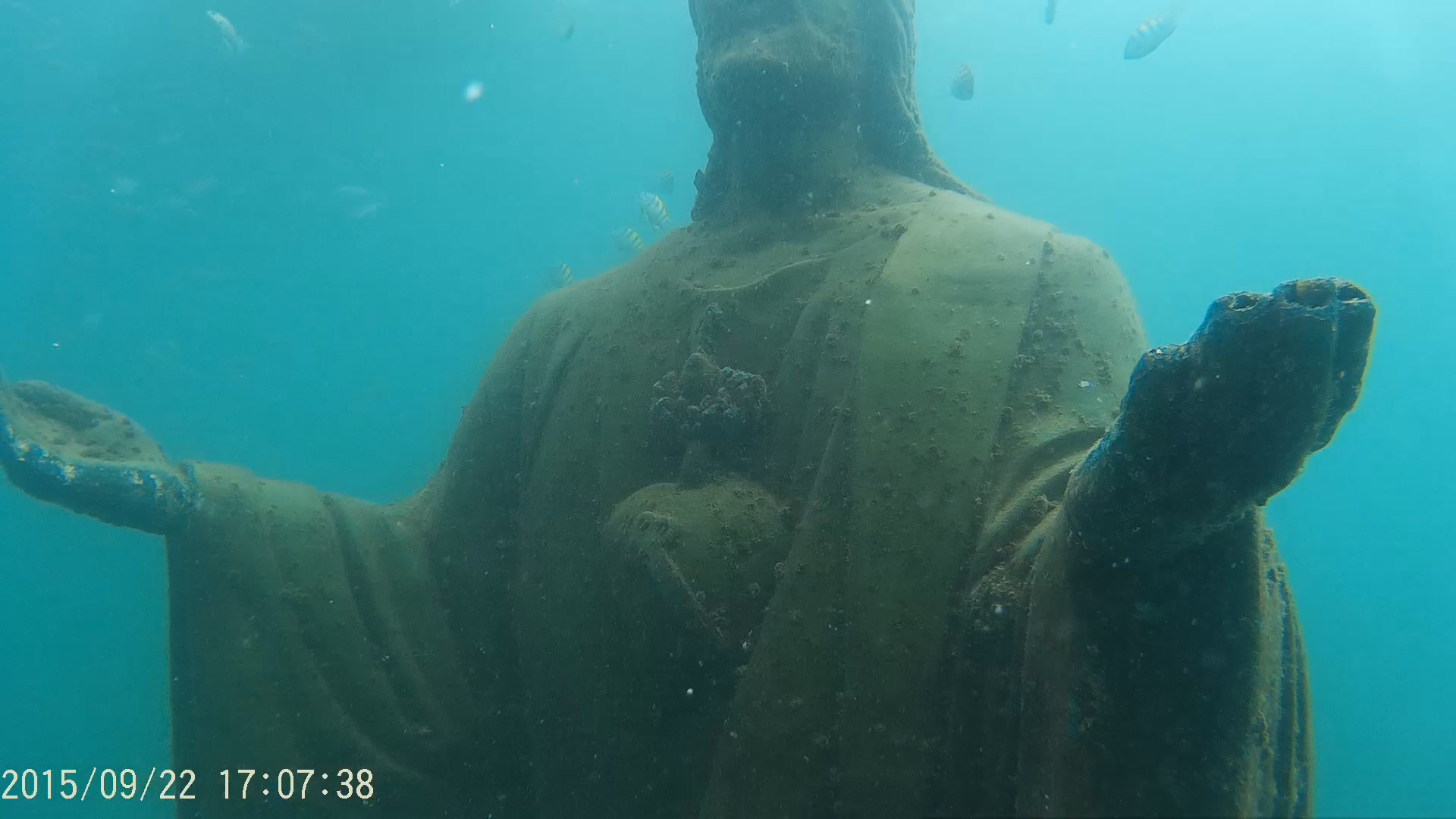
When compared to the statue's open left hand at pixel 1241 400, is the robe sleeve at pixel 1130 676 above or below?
below

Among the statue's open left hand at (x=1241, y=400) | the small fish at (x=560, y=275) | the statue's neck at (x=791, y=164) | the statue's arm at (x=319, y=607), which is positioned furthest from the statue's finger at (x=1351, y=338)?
the small fish at (x=560, y=275)

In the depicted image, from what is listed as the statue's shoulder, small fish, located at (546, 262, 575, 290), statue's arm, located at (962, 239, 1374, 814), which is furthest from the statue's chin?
small fish, located at (546, 262, 575, 290)

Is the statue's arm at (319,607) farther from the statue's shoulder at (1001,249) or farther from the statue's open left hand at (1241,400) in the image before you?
the statue's open left hand at (1241,400)

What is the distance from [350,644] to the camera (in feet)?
14.1

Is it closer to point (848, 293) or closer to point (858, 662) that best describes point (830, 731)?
point (858, 662)

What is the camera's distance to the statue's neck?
4746 mm

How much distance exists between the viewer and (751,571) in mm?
3309

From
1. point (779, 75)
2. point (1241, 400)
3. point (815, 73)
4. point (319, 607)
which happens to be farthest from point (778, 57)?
point (319, 607)

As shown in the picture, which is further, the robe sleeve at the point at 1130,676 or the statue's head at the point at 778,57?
the statue's head at the point at 778,57

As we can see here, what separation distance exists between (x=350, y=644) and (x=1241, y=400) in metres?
4.39

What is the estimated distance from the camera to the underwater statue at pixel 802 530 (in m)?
2.07

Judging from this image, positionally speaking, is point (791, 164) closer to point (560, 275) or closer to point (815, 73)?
point (815, 73)

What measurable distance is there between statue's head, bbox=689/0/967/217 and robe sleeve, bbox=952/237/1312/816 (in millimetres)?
2925

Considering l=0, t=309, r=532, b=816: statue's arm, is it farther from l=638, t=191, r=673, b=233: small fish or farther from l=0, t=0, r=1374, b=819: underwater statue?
l=638, t=191, r=673, b=233: small fish
